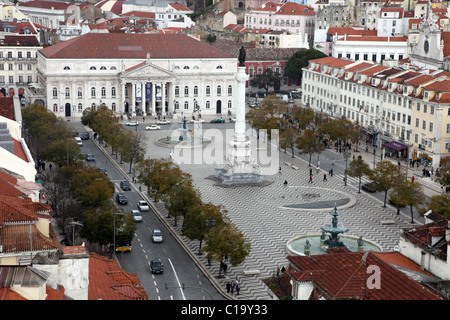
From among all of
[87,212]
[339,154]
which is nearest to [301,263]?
[87,212]

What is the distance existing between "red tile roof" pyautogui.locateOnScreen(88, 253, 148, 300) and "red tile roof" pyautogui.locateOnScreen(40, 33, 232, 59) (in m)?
88.4

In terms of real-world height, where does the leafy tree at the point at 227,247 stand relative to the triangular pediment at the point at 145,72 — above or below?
below

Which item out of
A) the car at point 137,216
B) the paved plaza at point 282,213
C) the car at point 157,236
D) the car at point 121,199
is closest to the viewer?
the paved plaza at point 282,213

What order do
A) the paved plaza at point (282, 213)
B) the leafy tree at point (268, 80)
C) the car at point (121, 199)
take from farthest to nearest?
the leafy tree at point (268, 80) < the car at point (121, 199) < the paved plaza at point (282, 213)

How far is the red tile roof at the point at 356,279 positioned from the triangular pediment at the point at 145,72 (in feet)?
308

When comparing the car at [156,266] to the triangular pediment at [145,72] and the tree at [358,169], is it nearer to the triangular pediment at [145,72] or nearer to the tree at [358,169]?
the tree at [358,169]

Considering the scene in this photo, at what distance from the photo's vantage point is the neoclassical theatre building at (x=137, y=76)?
12306 cm

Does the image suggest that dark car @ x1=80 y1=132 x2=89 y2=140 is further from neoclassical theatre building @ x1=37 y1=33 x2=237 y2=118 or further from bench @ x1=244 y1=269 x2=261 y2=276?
bench @ x1=244 y1=269 x2=261 y2=276

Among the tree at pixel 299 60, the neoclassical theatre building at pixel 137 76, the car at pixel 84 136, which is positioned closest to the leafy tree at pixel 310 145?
the car at pixel 84 136

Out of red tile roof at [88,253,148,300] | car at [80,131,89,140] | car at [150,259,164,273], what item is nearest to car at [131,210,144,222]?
car at [150,259,164,273]
